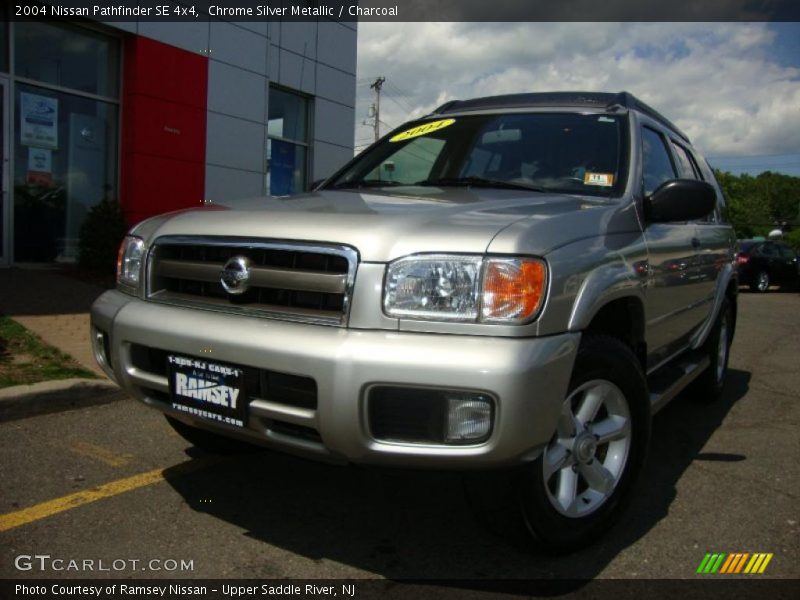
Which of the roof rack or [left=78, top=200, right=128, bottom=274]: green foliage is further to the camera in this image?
[left=78, top=200, right=128, bottom=274]: green foliage

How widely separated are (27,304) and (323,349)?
5882 mm

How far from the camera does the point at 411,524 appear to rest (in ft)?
9.55

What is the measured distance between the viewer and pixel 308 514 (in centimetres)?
297

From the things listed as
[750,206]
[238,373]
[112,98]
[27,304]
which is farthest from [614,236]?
[750,206]

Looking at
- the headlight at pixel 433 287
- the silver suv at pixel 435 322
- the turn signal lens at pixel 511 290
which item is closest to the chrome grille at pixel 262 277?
the silver suv at pixel 435 322

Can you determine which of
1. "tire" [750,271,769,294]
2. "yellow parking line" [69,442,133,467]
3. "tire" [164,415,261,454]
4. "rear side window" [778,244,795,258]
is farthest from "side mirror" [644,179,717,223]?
"rear side window" [778,244,795,258]

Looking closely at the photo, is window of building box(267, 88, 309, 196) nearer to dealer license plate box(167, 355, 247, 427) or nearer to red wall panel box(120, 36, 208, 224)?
red wall panel box(120, 36, 208, 224)

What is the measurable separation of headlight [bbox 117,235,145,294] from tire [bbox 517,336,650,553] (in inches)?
67.1

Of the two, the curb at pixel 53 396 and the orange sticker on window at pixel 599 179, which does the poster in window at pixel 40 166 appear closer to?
the curb at pixel 53 396

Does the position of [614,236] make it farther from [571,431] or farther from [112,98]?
[112,98]

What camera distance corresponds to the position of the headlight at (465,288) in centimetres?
222

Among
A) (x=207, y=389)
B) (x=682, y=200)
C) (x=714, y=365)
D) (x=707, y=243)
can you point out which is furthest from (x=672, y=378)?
(x=207, y=389)

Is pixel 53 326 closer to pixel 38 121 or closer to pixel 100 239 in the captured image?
pixel 100 239

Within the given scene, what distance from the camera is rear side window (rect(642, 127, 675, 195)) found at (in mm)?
3531
